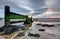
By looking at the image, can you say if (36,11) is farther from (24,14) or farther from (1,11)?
(1,11)

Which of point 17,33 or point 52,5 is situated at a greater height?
point 52,5

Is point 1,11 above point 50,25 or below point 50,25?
above

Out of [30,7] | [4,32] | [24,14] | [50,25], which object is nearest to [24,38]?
[4,32]

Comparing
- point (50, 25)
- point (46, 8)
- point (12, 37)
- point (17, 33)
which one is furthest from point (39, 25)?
point (12, 37)

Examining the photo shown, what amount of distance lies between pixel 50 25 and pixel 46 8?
36 cm

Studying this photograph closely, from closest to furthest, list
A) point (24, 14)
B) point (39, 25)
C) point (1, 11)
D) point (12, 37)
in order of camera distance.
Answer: point (12, 37) < point (1, 11) < point (24, 14) < point (39, 25)

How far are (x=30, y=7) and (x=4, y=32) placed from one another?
0.61 meters

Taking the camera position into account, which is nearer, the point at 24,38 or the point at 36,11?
the point at 24,38

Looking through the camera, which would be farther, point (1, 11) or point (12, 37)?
point (1, 11)

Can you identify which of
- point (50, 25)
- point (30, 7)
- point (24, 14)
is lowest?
point (50, 25)

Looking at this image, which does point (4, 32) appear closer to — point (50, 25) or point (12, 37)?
point (12, 37)

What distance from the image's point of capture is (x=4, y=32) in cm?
154

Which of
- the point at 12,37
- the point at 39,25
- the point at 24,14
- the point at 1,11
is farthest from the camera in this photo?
the point at 39,25

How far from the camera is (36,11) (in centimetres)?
181
